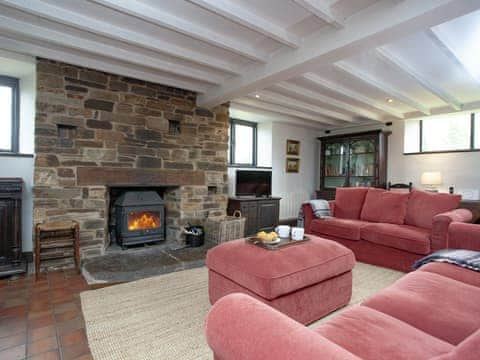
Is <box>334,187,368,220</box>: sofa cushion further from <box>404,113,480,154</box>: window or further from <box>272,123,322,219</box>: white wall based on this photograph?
<box>404,113,480,154</box>: window

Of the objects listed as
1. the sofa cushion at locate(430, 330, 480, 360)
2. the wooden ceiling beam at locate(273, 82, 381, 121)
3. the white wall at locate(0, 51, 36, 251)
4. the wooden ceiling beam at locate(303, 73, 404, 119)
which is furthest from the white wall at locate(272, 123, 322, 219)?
the sofa cushion at locate(430, 330, 480, 360)

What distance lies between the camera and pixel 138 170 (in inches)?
142

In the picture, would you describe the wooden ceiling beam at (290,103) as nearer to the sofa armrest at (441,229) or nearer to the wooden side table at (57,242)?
the sofa armrest at (441,229)

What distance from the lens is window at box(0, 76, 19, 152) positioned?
128 inches

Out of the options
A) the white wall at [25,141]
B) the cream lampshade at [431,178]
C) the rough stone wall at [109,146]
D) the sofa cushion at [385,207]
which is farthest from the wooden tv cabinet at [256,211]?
the white wall at [25,141]

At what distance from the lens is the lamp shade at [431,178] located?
476 cm

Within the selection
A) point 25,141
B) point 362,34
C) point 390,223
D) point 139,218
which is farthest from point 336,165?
point 25,141

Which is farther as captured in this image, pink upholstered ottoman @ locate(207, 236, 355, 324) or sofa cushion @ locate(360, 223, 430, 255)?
sofa cushion @ locate(360, 223, 430, 255)

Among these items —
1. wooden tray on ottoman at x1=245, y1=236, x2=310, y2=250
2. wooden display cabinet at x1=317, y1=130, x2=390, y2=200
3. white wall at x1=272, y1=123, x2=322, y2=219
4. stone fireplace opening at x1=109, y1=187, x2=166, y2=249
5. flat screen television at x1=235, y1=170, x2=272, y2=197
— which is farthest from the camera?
white wall at x1=272, y1=123, x2=322, y2=219

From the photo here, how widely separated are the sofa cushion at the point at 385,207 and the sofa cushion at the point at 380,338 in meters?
2.76

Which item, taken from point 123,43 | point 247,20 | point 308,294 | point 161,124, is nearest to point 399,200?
point 308,294

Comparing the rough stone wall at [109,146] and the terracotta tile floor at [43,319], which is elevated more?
the rough stone wall at [109,146]

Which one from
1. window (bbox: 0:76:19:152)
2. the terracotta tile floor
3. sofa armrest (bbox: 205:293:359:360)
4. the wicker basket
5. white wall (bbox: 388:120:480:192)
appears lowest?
the terracotta tile floor

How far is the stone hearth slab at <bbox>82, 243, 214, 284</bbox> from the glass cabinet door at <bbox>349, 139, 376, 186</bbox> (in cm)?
385
